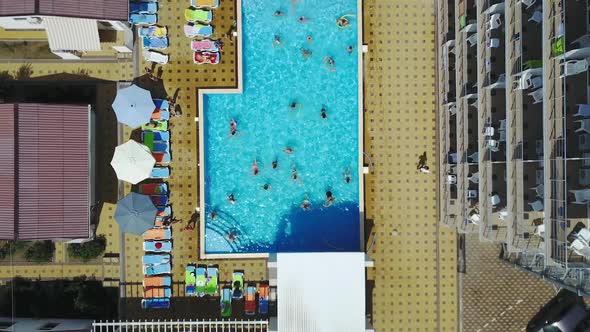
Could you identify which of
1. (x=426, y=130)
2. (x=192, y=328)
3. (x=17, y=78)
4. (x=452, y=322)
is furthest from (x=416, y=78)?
(x=17, y=78)

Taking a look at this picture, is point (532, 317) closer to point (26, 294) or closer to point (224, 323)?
point (224, 323)

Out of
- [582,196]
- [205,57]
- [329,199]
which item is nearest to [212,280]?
[329,199]

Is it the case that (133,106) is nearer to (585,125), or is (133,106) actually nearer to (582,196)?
(585,125)

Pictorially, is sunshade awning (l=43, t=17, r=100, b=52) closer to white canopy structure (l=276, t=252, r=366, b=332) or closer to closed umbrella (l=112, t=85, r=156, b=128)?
closed umbrella (l=112, t=85, r=156, b=128)

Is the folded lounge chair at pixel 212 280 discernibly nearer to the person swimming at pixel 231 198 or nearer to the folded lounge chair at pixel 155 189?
the person swimming at pixel 231 198

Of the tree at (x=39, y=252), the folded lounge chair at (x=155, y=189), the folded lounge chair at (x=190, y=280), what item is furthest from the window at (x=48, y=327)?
the folded lounge chair at (x=155, y=189)

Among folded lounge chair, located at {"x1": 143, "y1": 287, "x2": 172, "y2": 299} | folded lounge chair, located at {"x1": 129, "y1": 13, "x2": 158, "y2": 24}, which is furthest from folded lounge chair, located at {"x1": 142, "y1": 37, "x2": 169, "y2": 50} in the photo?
folded lounge chair, located at {"x1": 143, "y1": 287, "x2": 172, "y2": 299}
